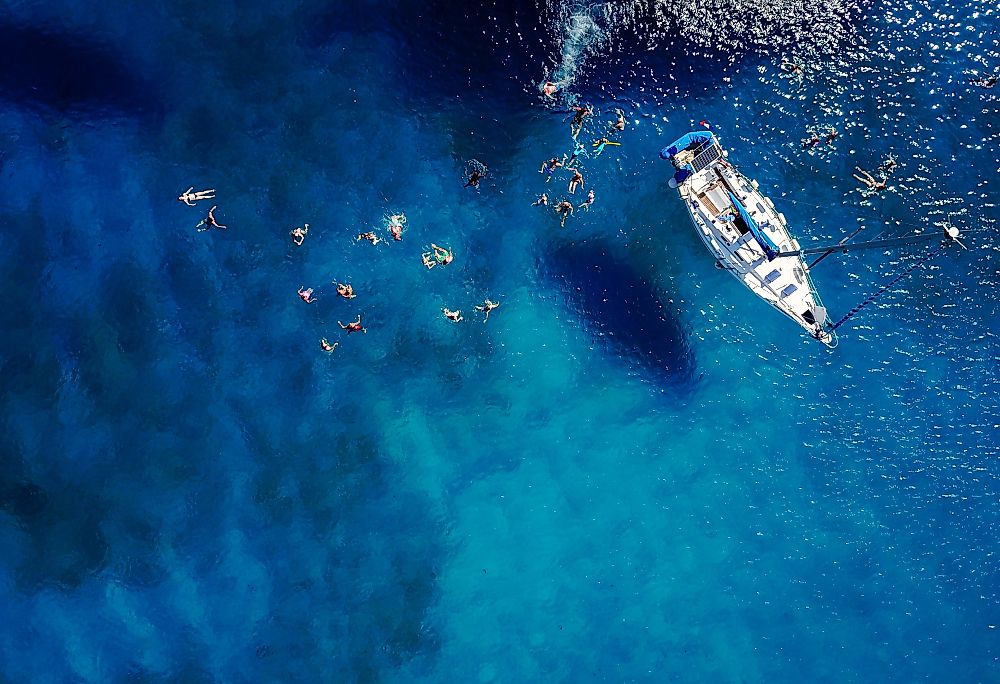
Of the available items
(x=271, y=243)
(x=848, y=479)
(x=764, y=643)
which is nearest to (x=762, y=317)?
(x=848, y=479)

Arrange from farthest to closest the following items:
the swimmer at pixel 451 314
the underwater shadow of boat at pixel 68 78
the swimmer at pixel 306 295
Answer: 1. the swimmer at pixel 451 314
2. the swimmer at pixel 306 295
3. the underwater shadow of boat at pixel 68 78

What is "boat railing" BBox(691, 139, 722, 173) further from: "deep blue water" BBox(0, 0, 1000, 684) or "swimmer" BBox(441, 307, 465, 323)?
"swimmer" BBox(441, 307, 465, 323)

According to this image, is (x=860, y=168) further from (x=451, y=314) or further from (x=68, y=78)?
(x=68, y=78)

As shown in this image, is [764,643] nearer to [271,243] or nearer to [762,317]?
[762,317]

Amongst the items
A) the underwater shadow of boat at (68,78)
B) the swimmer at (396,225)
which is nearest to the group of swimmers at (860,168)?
the swimmer at (396,225)

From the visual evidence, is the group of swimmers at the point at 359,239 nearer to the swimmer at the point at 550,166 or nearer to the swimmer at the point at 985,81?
the swimmer at the point at 550,166
